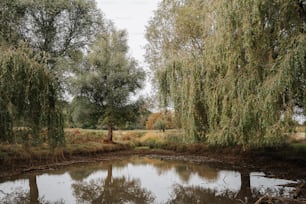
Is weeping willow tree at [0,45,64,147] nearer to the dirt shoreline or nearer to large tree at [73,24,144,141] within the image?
the dirt shoreline

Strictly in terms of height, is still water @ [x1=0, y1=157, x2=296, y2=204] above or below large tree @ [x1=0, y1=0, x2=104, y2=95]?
below

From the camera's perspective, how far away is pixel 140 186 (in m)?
10.1

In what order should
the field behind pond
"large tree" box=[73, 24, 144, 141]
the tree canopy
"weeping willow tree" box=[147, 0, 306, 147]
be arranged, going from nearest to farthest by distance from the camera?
1. "weeping willow tree" box=[147, 0, 306, 147]
2. the tree canopy
3. the field behind pond
4. "large tree" box=[73, 24, 144, 141]

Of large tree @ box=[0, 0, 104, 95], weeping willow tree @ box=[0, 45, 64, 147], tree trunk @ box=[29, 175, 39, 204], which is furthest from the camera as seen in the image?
large tree @ box=[0, 0, 104, 95]

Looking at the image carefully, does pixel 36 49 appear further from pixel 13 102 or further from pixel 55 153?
pixel 13 102

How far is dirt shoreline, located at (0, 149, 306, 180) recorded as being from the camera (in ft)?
38.7

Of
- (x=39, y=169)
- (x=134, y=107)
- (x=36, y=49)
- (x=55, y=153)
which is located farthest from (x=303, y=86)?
(x=36, y=49)

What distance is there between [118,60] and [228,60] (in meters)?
12.7

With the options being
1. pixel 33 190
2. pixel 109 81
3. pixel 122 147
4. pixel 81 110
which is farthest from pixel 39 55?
pixel 122 147

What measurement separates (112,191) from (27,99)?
4.21 meters

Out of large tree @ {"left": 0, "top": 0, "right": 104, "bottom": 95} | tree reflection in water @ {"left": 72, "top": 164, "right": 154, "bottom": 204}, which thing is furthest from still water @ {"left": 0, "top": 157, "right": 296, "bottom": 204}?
large tree @ {"left": 0, "top": 0, "right": 104, "bottom": 95}

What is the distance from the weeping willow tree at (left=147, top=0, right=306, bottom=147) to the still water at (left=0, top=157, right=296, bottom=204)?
5.11ft

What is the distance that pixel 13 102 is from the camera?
391 inches

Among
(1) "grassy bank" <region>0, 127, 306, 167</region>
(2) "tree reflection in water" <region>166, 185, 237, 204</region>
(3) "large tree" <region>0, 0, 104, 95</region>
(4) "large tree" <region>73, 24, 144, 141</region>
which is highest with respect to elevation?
(3) "large tree" <region>0, 0, 104, 95</region>
